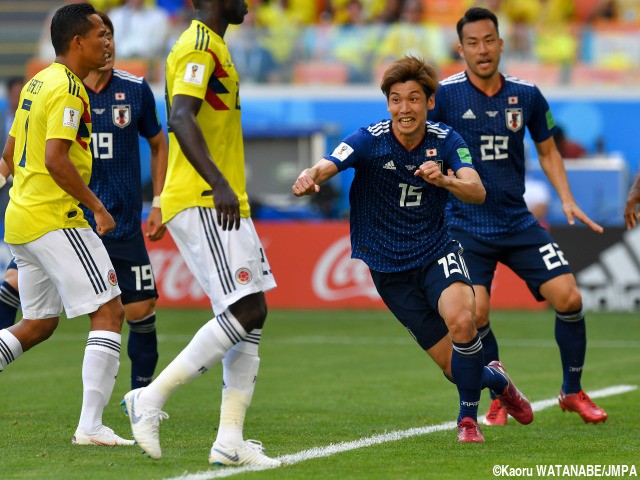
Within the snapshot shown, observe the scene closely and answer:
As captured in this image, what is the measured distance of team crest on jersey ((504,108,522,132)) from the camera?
327 inches

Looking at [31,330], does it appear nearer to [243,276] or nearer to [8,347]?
[8,347]

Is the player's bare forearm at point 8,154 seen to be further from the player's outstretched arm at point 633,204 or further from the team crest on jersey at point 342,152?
the player's outstretched arm at point 633,204

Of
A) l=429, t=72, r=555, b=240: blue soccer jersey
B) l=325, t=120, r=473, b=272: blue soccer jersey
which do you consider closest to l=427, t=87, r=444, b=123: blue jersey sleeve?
l=429, t=72, r=555, b=240: blue soccer jersey

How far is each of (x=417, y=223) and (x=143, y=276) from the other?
2090 mm

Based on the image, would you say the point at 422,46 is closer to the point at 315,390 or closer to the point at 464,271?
the point at 315,390

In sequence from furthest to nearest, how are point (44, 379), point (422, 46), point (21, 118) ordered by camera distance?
point (422, 46)
point (44, 379)
point (21, 118)

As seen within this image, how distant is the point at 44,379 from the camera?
1072cm

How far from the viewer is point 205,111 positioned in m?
6.05

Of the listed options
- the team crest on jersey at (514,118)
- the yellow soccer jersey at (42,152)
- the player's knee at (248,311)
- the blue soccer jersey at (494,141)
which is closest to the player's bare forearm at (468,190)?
the player's knee at (248,311)

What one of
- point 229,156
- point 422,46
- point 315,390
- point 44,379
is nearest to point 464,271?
point 229,156

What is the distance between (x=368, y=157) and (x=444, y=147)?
45 centimetres

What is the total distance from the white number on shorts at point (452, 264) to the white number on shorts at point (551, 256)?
3.74 feet

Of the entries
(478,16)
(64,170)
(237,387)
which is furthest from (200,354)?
(478,16)

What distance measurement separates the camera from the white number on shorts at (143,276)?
8305mm
